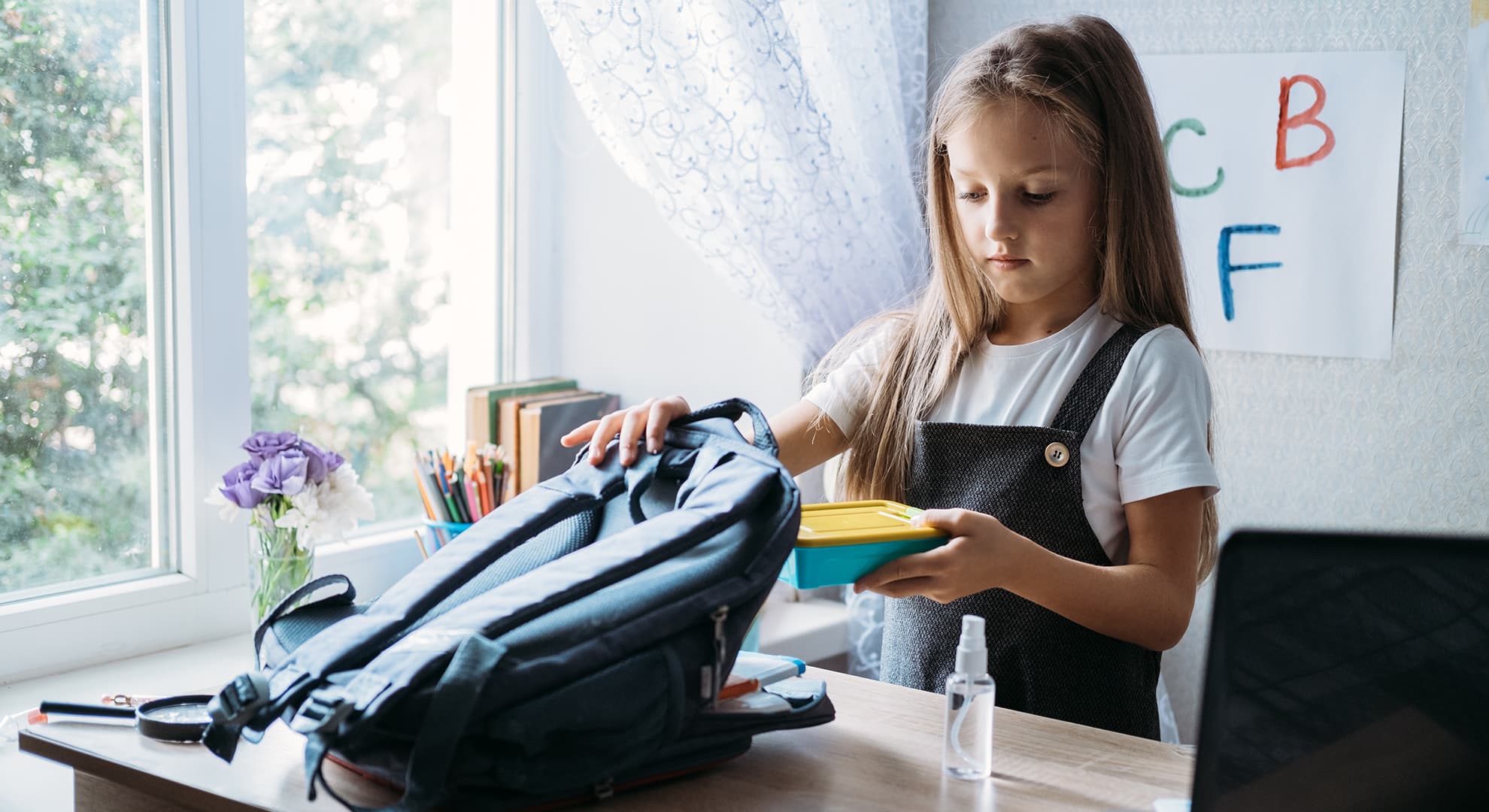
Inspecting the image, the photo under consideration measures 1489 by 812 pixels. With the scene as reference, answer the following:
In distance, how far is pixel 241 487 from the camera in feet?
4.32

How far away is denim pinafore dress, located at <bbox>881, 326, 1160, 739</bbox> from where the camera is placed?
1200mm

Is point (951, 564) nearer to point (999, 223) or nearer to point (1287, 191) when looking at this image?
point (999, 223)

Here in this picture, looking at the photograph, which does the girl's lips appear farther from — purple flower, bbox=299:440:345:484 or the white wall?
purple flower, bbox=299:440:345:484

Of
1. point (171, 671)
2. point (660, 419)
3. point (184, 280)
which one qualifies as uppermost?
point (184, 280)

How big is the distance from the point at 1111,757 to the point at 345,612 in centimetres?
60

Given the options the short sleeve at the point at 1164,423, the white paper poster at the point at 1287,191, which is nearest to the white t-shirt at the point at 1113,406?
the short sleeve at the point at 1164,423

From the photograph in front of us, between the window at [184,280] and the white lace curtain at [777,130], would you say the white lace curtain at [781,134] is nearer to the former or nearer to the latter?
the white lace curtain at [777,130]

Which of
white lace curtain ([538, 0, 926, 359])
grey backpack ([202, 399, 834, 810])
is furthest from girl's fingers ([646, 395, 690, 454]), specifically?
white lace curtain ([538, 0, 926, 359])

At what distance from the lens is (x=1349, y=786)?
0.61 m

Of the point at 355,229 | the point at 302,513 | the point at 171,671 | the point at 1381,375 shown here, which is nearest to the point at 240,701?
the point at 302,513

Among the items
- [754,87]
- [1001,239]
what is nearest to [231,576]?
[754,87]

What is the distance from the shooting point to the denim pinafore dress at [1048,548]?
1200 millimetres

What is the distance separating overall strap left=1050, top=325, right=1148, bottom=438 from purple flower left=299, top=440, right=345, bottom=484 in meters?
0.75

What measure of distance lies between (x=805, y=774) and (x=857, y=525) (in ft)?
0.65
